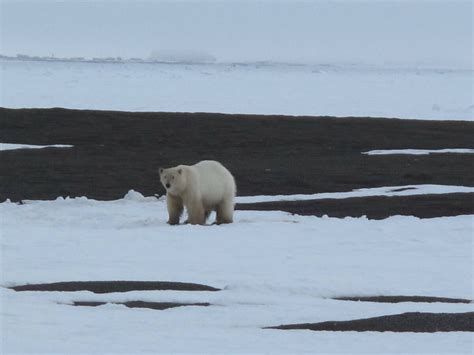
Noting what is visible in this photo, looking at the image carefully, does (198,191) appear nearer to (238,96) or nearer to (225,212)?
(225,212)

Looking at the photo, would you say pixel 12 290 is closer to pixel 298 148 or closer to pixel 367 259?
pixel 367 259

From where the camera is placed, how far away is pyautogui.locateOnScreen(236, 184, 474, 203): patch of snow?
18.4 metres

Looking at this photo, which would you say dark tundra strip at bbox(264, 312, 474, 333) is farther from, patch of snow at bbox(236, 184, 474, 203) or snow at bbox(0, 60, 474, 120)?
snow at bbox(0, 60, 474, 120)

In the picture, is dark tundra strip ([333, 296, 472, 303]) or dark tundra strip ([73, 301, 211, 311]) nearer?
dark tundra strip ([73, 301, 211, 311])

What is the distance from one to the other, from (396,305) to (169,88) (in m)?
→ 52.4

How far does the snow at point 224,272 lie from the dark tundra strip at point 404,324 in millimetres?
184

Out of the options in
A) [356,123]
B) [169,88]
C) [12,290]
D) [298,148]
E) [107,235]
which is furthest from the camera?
[169,88]

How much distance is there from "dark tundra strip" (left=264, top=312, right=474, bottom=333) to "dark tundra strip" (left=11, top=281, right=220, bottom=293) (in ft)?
5.89

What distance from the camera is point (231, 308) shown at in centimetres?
906

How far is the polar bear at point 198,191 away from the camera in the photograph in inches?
572

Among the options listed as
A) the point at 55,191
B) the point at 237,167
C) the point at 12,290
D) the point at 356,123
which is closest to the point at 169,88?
the point at 356,123

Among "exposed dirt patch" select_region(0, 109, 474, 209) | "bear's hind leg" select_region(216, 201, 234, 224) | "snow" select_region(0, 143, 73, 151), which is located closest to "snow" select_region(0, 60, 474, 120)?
"exposed dirt patch" select_region(0, 109, 474, 209)

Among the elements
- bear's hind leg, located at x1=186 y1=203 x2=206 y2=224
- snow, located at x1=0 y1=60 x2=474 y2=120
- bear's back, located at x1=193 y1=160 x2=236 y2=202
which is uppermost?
snow, located at x1=0 y1=60 x2=474 y2=120

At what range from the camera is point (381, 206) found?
57.0ft
